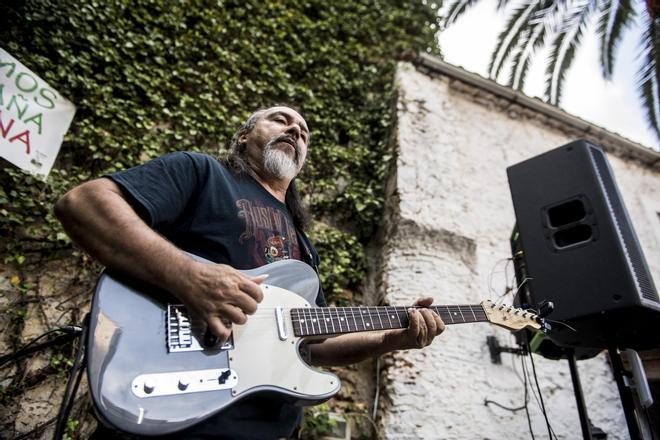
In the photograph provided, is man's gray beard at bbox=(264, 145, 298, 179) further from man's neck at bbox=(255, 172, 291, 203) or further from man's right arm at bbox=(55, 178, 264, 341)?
man's right arm at bbox=(55, 178, 264, 341)

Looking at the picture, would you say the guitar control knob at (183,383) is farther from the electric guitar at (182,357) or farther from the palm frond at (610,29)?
the palm frond at (610,29)

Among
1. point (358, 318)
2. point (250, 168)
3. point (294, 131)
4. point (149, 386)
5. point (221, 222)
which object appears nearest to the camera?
point (149, 386)

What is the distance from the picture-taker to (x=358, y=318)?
1.79 m

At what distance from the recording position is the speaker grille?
2.12 m

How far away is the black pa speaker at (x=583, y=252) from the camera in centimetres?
207

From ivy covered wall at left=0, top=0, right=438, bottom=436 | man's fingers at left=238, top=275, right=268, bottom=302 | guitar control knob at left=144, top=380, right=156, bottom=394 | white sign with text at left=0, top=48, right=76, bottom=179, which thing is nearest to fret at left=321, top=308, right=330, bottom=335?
man's fingers at left=238, top=275, right=268, bottom=302

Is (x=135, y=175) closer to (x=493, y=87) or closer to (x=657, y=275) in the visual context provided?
(x=493, y=87)

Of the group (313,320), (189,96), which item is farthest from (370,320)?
(189,96)

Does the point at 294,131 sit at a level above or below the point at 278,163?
above

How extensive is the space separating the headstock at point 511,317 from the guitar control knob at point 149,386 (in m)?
1.71

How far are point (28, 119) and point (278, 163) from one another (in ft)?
6.76

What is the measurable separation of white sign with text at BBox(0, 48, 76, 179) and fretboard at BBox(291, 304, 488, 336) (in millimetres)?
2463

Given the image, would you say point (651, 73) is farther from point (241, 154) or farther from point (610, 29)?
point (241, 154)

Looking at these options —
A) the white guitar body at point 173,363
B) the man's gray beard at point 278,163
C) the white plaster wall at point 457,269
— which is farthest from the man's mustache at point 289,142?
the white plaster wall at point 457,269
